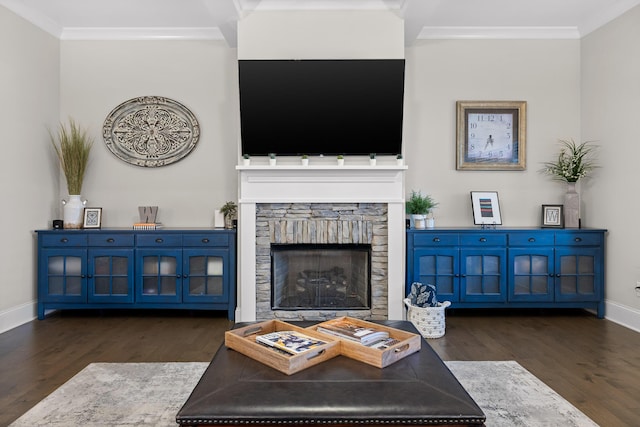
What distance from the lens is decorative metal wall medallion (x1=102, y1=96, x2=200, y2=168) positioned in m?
Answer: 4.49

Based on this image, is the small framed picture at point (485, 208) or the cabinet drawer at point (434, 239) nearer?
the cabinet drawer at point (434, 239)

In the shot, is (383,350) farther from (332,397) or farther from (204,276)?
(204,276)

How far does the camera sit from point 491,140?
4.51 m

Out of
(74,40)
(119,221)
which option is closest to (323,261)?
(119,221)

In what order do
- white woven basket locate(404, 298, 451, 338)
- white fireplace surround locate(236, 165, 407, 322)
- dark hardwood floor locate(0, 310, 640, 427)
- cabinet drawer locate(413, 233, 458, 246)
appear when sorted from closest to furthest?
dark hardwood floor locate(0, 310, 640, 427) → white woven basket locate(404, 298, 451, 338) → white fireplace surround locate(236, 165, 407, 322) → cabinet drawer locate(413, 233, 458, 246)

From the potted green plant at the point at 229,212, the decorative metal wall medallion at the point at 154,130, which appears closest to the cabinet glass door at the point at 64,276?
the decorative metal wall medallion at the point at 154,130

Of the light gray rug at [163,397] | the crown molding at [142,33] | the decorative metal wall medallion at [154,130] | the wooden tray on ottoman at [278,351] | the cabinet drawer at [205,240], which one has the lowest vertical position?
→ the light gray rug at [163,397]

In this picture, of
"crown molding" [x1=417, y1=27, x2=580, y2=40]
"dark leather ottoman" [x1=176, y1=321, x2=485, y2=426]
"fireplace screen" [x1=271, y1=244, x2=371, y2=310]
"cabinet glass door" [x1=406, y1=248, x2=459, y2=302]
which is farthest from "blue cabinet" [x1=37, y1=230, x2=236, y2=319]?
"crown molding" [x1=417, y1=27, x2=580, y2=40]

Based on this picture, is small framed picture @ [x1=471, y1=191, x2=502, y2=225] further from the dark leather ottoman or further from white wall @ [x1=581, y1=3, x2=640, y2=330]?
the dark leather ottoman

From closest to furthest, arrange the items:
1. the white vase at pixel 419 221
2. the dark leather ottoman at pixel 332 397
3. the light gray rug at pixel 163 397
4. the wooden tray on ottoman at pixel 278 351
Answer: the dark leather ottoman at pixel 332 397 < the wooden tray on ottoman at pixel 278 351 < the light gray rug at pixel 163 397 < the white vase at pixel 419 221

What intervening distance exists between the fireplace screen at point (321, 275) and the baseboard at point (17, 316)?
86.3 inches

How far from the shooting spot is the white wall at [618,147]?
12.3 feet

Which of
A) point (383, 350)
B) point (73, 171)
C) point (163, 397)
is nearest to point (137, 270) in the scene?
point (73, 171)

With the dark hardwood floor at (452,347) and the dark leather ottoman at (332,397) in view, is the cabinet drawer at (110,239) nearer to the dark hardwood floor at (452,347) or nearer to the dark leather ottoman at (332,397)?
the dark hardwood floor at (452,347)
